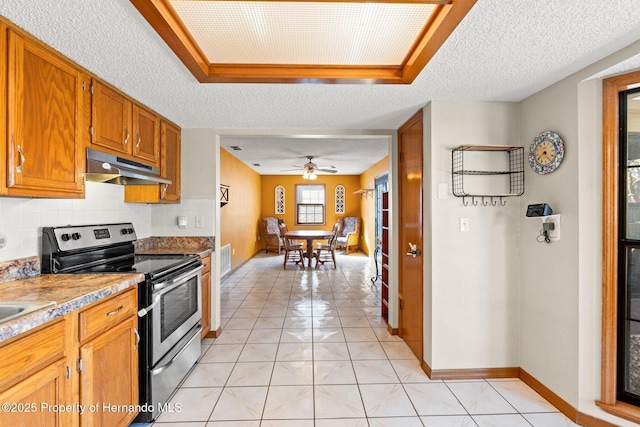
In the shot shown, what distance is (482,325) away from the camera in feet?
7.17

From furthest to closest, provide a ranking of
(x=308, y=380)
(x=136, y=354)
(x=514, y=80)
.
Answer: (x=308, y=380) → (x=514, y=80) → (x=136, y=354)

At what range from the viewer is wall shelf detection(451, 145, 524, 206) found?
2.15 meters

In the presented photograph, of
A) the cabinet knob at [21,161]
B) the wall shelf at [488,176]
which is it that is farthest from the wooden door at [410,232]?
the cabinet knob at [21,161]

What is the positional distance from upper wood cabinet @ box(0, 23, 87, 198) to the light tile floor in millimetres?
1524

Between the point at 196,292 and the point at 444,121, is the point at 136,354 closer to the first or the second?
the point at 196,292

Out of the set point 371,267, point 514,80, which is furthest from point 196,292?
point 371,267

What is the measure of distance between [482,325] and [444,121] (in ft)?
5.13

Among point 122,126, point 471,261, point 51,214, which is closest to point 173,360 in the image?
point 51,214

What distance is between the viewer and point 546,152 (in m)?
1.91

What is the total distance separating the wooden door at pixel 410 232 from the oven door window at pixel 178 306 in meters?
1.84

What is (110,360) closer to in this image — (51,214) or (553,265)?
(51,214)

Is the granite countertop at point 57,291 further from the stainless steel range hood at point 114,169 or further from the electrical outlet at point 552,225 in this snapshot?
the electrical outlet at point 552,225

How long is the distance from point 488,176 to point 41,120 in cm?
275

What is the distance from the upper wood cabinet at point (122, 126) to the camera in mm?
1812
